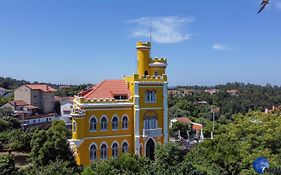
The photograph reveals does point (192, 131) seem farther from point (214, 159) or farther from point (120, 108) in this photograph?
point (214, 159)

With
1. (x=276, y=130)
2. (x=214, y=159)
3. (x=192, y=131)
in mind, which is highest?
(x=276, y=130)

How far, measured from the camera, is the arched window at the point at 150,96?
77.0 ft

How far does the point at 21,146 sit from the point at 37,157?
8.82 metres

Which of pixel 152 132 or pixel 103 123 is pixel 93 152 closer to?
pixel 103 123

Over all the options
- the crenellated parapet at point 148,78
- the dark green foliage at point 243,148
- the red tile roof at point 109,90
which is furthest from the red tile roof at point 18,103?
the dark green foliage at point 243,148

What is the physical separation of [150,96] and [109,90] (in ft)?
9.92

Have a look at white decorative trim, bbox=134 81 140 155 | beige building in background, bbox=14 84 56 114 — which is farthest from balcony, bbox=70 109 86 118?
beige building in background, bbox=14 84 56 114

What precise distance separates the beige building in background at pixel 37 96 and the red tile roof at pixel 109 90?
105ft

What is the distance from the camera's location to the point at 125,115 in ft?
75.3

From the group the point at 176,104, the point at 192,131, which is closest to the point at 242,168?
the point at 192,131

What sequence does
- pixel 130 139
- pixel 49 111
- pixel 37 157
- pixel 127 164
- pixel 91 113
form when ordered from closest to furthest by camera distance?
pixel 127 164
pixel 37 157
pixel 91 113
pixel 130 139
pixel 49 111

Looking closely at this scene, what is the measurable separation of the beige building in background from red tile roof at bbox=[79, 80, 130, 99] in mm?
31869

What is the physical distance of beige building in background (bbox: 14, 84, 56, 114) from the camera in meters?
53.2

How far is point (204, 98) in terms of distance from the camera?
81.7 m
